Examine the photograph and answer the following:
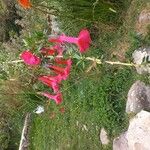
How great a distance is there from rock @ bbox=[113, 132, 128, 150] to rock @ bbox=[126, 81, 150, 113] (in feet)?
1.00

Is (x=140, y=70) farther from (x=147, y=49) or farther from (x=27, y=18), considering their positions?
(x=27, y=18)

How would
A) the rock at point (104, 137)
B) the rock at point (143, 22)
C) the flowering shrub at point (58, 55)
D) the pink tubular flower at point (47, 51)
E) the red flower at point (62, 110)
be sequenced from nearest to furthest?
the flowering shrub at point (58, 55)
the pink tubular flower at point (47, 51)
the rock at point (143, 22)
the rock at point (104, 137)
the red flower at point (62, 110)

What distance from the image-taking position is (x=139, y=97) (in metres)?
4.39

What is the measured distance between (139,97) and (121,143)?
518mm

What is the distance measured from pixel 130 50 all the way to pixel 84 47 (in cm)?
80

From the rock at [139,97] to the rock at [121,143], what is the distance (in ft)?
→ 1.00

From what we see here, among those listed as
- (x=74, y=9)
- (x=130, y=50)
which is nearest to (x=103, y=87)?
(x=130, y=50)

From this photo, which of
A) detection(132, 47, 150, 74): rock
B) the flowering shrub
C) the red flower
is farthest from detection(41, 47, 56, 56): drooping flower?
the red flower

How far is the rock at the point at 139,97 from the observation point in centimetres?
436

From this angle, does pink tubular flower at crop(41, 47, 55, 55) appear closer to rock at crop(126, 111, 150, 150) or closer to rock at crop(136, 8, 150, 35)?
rock at crop(136, 8, 150, 35)

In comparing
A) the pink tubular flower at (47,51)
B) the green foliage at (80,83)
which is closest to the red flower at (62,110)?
the green foliage at (80,83)

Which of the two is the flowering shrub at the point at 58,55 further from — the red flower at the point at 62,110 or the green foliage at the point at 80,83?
the red flower at the point at 62,110

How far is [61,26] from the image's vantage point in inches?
213

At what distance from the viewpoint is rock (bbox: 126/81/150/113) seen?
14.3 feet
